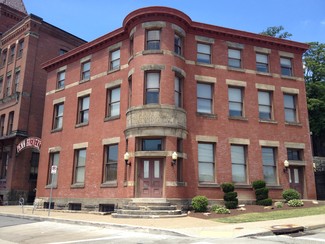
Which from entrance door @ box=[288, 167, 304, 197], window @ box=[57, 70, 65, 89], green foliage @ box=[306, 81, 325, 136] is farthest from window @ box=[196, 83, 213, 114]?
green foliage @ box=[306, 81, 325, 136]

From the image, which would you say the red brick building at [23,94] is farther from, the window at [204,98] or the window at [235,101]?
the window at [235,101]

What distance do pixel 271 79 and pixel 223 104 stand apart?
4.67m

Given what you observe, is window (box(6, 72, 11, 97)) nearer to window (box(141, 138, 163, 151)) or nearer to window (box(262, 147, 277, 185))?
window (box(141, 138, 163, 151))

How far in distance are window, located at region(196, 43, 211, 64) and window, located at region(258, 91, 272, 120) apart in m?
4.58

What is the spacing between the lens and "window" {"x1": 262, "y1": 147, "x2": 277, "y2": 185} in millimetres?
22453

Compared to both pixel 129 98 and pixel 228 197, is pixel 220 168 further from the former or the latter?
pixel 129 98

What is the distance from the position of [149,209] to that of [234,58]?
42.2 feet

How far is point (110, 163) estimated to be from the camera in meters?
22.3

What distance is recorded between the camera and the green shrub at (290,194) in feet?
69.5

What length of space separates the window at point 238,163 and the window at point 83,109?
1126cm

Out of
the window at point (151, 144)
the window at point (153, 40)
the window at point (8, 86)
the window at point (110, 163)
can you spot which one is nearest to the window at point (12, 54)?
the window at point (8, 86)

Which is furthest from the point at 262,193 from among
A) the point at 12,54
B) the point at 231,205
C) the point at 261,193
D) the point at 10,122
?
the point at 12,54

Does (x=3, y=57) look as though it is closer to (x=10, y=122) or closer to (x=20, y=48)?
(x=20, y=48)

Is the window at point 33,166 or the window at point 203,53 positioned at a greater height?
the window at point 203,53
